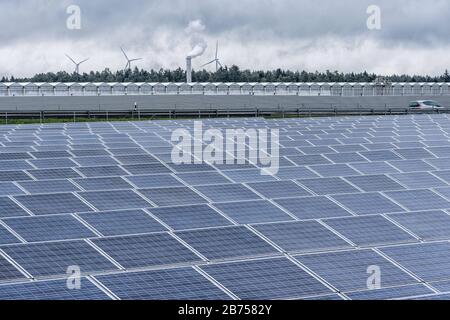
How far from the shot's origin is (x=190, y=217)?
23344 millimetres

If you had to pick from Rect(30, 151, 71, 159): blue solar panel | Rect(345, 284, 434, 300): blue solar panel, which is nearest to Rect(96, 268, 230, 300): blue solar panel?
Rect(345, 284, 434, 300): blue solar panel

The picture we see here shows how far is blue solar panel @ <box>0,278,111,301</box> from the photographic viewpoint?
55.0 ft

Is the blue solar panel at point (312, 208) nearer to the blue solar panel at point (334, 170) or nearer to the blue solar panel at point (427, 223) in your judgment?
the blue solar panel at point (427, 223)

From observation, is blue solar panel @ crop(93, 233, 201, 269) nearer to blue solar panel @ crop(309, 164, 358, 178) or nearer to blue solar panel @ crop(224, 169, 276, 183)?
blue solar panel @ crop(224, 169, 276, 183)

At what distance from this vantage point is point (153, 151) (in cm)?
3709

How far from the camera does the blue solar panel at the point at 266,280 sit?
17.7m

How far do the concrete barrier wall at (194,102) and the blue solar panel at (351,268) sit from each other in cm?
9802

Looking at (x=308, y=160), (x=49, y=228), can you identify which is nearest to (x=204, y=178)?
(x=308, y=160)

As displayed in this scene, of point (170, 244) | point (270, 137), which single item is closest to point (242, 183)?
point (170, 244)

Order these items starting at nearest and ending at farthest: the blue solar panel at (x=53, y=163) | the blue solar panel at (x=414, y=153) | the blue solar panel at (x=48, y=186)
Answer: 1. the blue solar panel at (x=48, y=186)
2. the blue solar panel at (x=53, y=163)
3. the blue solar panel at (x=414, y=153)

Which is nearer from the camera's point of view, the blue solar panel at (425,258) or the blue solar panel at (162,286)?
the blue solar panel at (162,286)

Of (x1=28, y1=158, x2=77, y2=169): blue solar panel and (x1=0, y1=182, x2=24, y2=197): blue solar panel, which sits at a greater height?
(x1=28, y1=158, x2=77, y2=169): blue solar panel

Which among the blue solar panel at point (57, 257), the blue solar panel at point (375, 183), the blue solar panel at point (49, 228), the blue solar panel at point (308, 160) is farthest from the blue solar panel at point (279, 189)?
A: the blue solar panel at point (57, 257)

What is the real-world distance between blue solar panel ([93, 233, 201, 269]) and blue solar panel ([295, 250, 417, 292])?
116 inches
